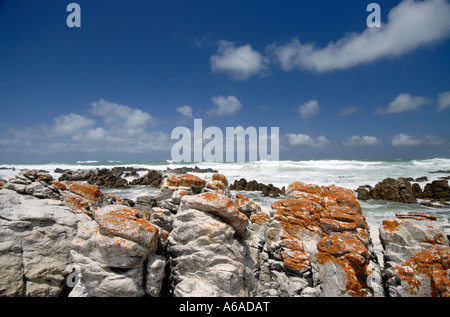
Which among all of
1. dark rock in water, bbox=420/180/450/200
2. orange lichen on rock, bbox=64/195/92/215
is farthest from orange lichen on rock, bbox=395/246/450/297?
dark rock in water, bbox=420/180/450/200

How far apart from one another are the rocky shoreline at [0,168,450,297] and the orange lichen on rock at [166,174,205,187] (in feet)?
2.01

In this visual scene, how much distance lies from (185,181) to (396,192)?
77.8ft

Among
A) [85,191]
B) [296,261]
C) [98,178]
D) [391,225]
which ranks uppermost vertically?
[85,191]

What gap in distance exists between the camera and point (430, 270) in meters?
4.45

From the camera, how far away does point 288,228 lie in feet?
21.5

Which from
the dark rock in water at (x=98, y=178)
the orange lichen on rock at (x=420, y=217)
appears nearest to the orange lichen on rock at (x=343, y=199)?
the orange lichen on rock at (x=420, y=217)

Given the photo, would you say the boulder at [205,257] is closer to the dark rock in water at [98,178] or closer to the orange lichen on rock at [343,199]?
the orange lichen on rock at [343,199]

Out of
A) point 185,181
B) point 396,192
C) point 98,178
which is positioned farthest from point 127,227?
point 98,178

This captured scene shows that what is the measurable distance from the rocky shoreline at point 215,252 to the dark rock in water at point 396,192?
19.4m

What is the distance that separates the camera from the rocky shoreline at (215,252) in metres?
4.61

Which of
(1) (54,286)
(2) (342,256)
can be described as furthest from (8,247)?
(2) (342,256)

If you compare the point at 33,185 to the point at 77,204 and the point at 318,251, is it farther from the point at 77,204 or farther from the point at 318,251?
the point at 318,251
